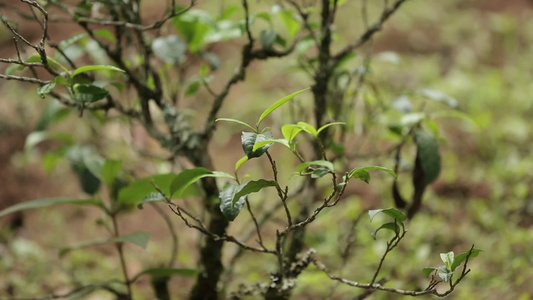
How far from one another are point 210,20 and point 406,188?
4.44 ft

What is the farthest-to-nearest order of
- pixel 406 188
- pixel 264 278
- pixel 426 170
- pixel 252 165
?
pixel 252 165 < pixel 406 188 < pixel 264 278 < pixel 426 170

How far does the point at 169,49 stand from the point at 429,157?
0.73 metres

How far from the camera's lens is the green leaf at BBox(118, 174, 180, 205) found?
1153 mm

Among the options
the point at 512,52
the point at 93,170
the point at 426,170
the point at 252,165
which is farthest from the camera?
A: the point at 512,52

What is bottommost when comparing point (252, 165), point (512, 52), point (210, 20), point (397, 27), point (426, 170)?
point (426, 170)

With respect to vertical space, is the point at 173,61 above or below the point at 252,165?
below

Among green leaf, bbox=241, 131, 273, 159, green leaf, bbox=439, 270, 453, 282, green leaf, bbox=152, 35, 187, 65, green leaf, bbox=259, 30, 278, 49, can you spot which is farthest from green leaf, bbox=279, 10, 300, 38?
green leaf, bbox=439, 270, 453, 282

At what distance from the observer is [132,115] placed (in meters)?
1.34

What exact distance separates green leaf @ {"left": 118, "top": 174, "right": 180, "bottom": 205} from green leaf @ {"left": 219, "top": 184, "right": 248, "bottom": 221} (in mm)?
265

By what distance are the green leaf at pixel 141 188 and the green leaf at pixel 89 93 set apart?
0.23 metres

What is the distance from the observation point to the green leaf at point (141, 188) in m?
1.15

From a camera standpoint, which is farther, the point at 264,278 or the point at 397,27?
the point at 397,27

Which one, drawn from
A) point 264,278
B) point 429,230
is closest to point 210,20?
point 264,278

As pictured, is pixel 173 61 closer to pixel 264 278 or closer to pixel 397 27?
pixel 264 278
